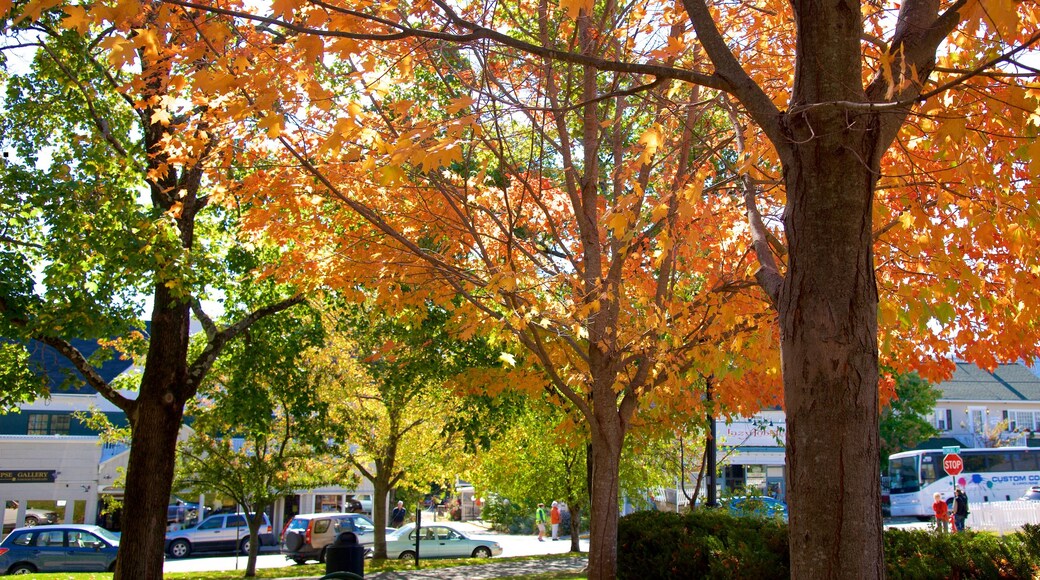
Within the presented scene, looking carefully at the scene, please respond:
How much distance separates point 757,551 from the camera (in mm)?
9023

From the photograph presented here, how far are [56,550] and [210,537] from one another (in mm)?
7748

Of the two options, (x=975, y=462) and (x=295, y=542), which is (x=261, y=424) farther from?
(x=975, y=462)

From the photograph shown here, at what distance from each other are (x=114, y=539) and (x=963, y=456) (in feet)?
111

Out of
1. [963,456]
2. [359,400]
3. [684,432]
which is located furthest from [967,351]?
[963,456]

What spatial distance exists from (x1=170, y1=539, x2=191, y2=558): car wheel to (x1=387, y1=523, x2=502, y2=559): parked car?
29.7 feet

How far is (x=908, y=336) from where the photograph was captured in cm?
955

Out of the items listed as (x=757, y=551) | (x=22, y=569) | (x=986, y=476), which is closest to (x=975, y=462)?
(x=986, y=476)

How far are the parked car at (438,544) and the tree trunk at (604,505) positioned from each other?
58.3ft

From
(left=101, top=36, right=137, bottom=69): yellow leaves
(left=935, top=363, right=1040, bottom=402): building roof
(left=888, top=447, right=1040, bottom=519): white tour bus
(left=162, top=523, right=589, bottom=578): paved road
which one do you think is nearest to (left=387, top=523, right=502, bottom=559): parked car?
(left=162, top=523, right=589, bottom=578): paved road

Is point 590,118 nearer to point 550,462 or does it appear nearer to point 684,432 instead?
point 684,432

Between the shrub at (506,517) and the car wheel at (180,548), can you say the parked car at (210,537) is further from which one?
the shrub at (506,517)

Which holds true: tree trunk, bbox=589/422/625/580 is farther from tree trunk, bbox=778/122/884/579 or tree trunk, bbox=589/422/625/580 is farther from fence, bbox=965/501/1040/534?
fence, bbox=965/501/1040/534

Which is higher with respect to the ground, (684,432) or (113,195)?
(113,195)

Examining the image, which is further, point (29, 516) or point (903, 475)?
point (903, 475)
